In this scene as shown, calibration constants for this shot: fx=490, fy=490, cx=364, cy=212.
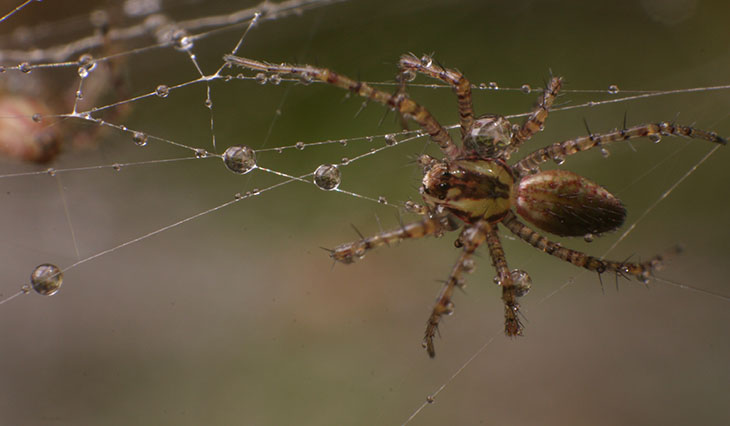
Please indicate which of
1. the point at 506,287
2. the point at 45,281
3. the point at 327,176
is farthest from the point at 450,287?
the point at 45,281

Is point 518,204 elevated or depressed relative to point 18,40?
depressed

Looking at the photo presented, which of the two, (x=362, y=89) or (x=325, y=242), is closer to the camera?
(x=362, y=89)

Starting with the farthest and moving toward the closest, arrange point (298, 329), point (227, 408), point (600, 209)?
1. point (298, 329)
2. point (227, 408)
3. point (600, 209)

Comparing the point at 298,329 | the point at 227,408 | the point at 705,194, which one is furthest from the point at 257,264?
the point at 705,194

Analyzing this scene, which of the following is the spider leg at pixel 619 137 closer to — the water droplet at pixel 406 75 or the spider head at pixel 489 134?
the spider head at pixel 489 134

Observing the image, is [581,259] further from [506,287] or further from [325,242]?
[325,242]

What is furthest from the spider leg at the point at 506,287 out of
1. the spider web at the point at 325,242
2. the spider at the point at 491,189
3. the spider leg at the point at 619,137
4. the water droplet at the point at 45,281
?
the water droplet at the point at 45,281

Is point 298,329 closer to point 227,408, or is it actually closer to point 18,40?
point 227,408
